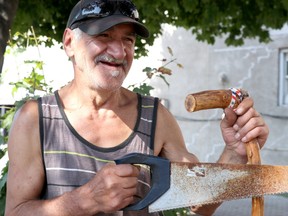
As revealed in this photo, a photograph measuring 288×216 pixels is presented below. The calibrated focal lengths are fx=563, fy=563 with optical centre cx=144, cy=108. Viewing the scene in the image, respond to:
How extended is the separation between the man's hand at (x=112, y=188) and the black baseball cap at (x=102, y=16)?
1.77ft

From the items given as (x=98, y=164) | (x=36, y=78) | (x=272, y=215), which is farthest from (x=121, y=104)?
(x=272, y=215)

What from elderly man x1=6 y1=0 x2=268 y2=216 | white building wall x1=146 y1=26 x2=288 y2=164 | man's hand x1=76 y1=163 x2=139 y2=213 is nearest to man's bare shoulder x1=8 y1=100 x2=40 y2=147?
elderly man x1=6 y1=0 x2=268 y2=216

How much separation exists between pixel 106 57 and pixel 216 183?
625 millimetres

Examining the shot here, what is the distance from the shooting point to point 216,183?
75.5 inches

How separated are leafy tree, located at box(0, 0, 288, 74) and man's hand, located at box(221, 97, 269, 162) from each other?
14.2ft

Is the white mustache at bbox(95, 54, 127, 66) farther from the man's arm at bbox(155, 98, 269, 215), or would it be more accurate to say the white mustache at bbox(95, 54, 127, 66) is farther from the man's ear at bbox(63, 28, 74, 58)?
the man's arm at bbox(155, 98, 269, 215)

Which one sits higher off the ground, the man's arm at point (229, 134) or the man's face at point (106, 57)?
the man's face at point (106, 57)

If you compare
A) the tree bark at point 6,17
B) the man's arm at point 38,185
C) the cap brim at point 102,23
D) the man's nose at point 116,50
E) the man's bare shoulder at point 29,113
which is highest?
the tree bark at point 6,17

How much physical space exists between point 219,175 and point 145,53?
445 cm

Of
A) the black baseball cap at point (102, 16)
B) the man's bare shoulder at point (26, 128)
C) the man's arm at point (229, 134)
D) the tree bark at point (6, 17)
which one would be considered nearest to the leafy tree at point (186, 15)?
the tree bark at point (6, 17)

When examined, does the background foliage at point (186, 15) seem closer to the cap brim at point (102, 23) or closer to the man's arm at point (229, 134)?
the man's arm at point (229, 134)

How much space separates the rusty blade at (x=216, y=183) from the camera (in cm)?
187

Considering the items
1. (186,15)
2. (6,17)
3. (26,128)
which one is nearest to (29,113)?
(26,128)

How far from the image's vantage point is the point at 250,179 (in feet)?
6.38
